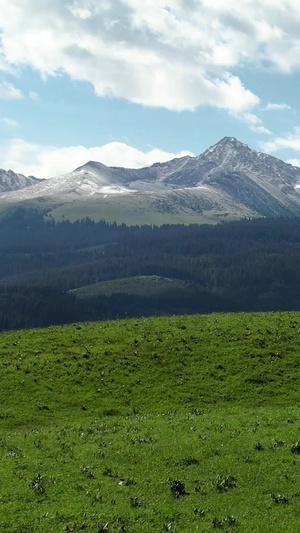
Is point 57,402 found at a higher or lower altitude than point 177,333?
lower

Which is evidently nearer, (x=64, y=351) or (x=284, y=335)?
(x=64, y=351)

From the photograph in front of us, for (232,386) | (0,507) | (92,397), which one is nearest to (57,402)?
(92,397)

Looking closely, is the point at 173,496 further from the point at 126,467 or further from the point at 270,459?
the point at 270,459

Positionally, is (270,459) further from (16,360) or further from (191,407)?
(16,360)

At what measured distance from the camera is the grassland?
1917 centimetres

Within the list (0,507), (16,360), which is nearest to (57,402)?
(16,360)

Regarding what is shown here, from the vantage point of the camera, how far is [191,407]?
120 ft

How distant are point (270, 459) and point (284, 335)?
1033 inches

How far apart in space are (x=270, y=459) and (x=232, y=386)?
15.9m

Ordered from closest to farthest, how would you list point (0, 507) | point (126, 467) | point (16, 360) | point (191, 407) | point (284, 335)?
1. point (0, 507)
2. point (126, 467)
3. point (191, 407)
4. point (16, 360)
5. point (284, 335)

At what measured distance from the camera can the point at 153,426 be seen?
30359mm

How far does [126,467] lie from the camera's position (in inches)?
930

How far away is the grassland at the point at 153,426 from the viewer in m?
19.2

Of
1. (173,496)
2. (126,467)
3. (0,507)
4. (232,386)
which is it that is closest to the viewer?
(0,507)
